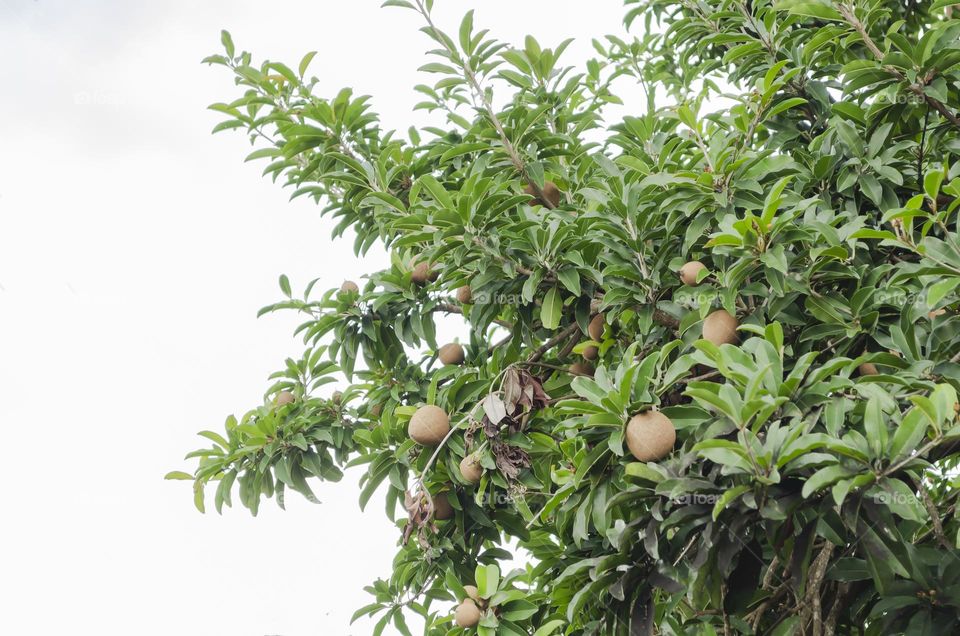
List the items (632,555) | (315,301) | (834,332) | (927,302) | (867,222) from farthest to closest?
1. (315,301)
2. (867,222)
3. (834,332)
4. (632,555)
5. (927,302)

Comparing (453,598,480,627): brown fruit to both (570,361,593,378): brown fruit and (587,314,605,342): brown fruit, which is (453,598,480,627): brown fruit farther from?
(587,314,605,342): brown fruit

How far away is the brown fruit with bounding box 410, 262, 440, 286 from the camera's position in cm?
302

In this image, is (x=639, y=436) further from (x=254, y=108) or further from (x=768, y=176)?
(x=254, y=108)

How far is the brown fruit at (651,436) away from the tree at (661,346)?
0.05 feet

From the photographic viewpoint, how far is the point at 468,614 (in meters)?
2.58

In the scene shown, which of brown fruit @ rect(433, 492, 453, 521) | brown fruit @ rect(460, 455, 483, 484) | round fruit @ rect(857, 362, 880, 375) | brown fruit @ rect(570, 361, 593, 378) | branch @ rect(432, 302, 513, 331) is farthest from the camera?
branch @ rect(432, 302, 513, 331)

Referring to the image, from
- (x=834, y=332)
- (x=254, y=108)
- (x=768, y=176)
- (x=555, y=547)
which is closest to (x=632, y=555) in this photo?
(x=555, y=547)

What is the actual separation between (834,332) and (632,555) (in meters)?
0.83

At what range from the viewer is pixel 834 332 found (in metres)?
2.27

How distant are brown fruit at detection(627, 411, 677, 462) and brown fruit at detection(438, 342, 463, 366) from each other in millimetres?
1373

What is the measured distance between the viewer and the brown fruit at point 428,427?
8.36ft

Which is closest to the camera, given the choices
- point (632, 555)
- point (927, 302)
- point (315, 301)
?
point (927, 302)

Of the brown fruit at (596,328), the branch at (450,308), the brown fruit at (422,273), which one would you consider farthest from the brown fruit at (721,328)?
the brown fruit at (422,273)

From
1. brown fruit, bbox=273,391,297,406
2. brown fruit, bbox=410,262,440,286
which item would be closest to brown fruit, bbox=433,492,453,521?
brown fruit, bbox=410,262,440,286
